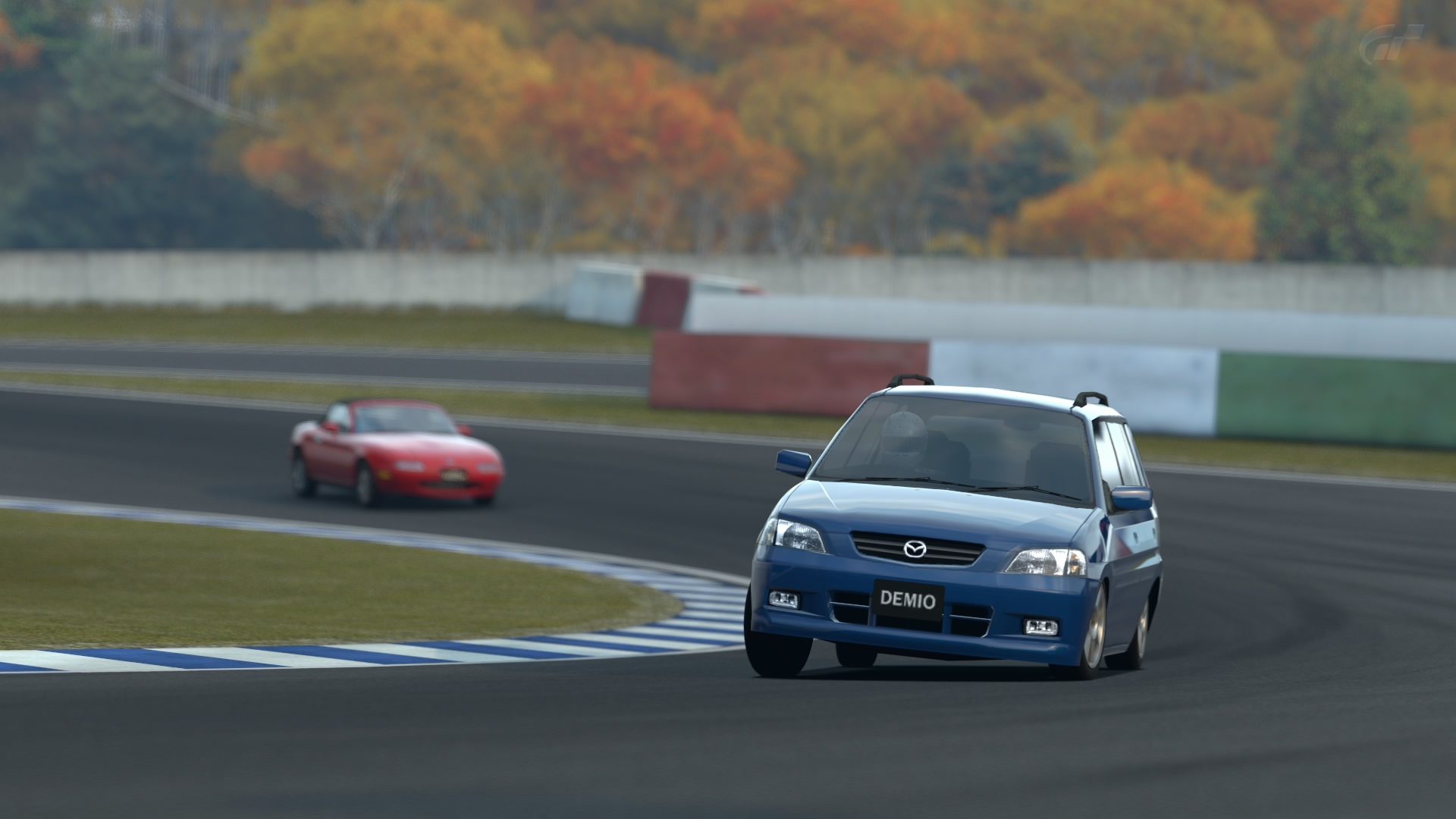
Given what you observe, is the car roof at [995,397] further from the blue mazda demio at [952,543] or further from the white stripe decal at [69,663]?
the white stripe decal at [69,663]

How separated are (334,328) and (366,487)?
Answer: 1270 inches

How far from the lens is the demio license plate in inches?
402

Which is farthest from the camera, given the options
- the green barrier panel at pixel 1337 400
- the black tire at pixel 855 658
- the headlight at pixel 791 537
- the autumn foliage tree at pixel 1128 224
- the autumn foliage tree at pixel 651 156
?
the autumn foliage tree at pixel 651 156

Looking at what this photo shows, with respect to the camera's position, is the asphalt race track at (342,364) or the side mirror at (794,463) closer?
the side mirror at (794,463)

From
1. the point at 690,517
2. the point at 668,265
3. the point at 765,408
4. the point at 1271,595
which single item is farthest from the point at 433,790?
the point at 668,265

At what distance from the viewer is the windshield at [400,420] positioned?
88.4 ft

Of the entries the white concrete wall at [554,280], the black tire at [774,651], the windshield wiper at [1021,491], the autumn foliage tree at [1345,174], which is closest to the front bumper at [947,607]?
the black tire at [774,651]

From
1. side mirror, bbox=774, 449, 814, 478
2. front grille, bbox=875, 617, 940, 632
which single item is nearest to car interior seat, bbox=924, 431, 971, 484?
side mirror, bbox=774, 449, 814, 478

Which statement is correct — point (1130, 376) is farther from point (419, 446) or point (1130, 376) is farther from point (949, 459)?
point (949, 459)

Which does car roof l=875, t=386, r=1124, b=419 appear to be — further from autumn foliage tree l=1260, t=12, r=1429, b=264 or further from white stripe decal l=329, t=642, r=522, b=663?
autumn foliage tree l=1260, t=12, r=1429, b=264

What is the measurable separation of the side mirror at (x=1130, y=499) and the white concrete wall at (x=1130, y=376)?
76.1ft

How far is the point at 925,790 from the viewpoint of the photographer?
7.23 meters

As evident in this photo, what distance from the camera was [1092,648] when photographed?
35.4 feet

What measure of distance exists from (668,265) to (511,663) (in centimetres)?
5465
